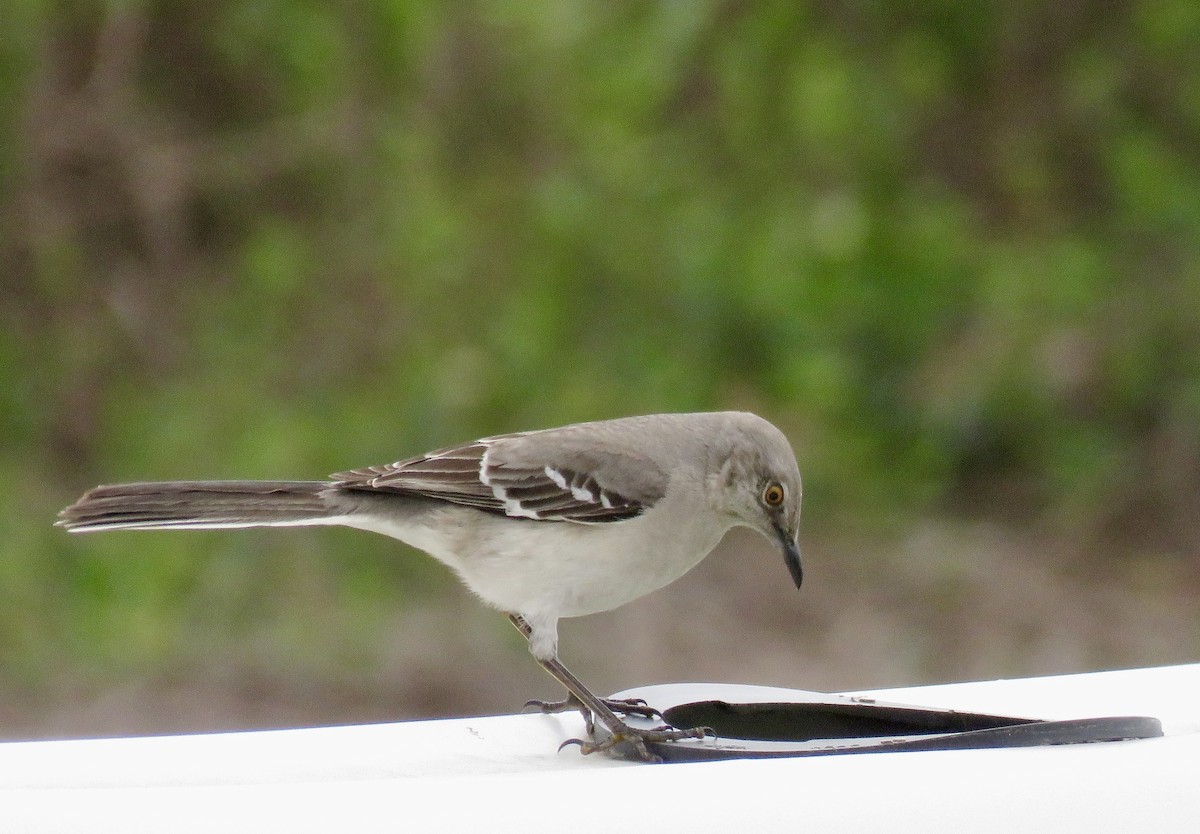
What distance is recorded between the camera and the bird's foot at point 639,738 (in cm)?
313

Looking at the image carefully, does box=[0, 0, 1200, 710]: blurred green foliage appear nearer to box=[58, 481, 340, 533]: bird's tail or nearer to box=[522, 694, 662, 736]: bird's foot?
box=[58, 481, 340, 533]: bird's tail

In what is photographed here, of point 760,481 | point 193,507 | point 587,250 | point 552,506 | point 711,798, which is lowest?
point 711,798

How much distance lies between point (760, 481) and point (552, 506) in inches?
22.4

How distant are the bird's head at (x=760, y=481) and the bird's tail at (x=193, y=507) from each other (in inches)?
42.3

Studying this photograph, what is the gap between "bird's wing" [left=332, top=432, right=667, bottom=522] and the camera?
13.3ft

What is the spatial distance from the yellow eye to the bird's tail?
3.81 feet

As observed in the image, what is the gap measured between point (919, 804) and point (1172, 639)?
5680mm

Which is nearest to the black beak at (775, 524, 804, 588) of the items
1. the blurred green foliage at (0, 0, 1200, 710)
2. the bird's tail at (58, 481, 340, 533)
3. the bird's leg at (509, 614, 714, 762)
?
the bird's leg at (509, 614, 714, 762)

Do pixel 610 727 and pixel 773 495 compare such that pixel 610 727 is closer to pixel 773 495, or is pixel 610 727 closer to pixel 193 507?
pixel 773 495

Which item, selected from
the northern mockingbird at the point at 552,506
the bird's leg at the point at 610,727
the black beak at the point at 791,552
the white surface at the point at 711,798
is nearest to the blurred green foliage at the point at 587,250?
the northern mockingbird at the point at 552,506

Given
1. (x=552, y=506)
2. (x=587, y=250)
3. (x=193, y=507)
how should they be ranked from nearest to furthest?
(x=193, y=507)
(x=552, y=506)
(x=587, y=250)

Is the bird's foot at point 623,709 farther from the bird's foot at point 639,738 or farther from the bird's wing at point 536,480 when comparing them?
the bird's wing at point 536,480

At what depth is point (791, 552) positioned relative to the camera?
165 inches

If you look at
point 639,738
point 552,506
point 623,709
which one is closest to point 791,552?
point 552,506
